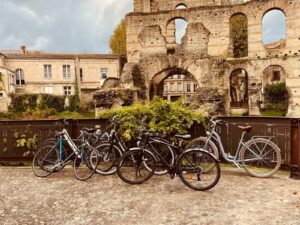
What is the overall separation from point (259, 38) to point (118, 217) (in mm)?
22806

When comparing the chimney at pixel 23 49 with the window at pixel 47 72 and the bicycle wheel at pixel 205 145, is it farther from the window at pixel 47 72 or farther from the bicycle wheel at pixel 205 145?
the bicycle wheel at pixel 205 145

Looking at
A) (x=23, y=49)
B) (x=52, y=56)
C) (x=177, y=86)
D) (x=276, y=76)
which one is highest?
(x=23, y=49)

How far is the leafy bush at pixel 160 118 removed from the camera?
614cm

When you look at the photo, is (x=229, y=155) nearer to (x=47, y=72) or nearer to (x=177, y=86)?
(x=47, y=72)

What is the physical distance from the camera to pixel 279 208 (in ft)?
13.6

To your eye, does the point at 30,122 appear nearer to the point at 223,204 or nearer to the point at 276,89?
the point at 223,204

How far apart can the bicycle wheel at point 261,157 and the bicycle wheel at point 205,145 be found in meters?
0.56

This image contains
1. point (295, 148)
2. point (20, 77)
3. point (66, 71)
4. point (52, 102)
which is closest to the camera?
point (295, 148)

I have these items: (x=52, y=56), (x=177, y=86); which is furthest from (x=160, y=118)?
(x=177, y=86)

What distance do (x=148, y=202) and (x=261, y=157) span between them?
2674 mm

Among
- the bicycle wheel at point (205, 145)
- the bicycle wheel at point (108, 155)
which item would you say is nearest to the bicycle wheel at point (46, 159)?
the bicycle wheel at point (108, 155)

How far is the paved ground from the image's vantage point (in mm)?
3908

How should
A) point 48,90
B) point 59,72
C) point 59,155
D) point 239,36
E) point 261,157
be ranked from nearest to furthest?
1. point 261,157
2. point 59,155
3. point 48,90
4. point 239,36
5. point 59,72

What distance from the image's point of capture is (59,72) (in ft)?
126
